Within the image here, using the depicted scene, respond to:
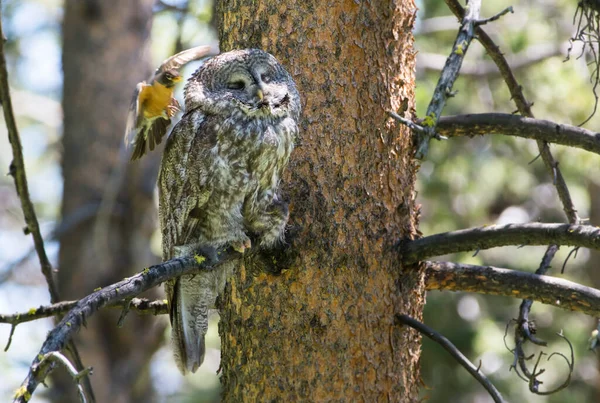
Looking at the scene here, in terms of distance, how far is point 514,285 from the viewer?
317cm

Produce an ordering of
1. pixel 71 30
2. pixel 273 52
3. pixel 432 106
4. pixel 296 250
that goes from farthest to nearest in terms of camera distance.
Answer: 1. pixel 71 30
2. pixel 273 52
3. pixel 296 250
4. pixel 432 106

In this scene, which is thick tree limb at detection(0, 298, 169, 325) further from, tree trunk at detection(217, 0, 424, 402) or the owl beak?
the owl beak

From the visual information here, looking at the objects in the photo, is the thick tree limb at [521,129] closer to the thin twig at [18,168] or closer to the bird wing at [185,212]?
the bird wing at [185,212]

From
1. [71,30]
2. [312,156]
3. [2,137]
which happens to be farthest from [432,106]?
[2,137]

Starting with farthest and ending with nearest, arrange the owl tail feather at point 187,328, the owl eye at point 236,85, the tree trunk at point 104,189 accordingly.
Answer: the tree trunk at point 104,189
the owl tail feather at point 187,328
the owl eye at point 236,85

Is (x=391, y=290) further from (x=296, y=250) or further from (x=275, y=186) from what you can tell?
(x=275, y=186)

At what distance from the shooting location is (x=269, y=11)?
127 inches

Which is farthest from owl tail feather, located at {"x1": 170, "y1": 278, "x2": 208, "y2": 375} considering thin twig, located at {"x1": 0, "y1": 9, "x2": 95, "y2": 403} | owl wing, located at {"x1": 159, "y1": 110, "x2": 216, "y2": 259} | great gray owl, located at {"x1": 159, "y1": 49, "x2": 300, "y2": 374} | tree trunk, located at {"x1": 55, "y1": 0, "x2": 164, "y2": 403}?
tree trunk, located at {"x1": 55, "y1": 0, "x2": 164, "y2": 403}

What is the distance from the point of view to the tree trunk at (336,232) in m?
3.02

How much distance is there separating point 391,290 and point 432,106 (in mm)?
957

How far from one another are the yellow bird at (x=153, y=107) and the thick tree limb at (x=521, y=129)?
130 centimetres

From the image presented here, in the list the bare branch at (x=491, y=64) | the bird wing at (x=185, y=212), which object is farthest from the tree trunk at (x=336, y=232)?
the bare branch at (x=491, y=64)

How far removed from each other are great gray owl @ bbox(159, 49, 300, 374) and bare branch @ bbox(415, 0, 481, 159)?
0.72 meters

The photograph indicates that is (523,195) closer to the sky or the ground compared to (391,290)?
closer to the sky
